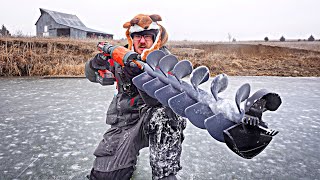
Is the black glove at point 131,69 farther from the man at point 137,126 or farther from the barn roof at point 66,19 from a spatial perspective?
the barn roof at point 66,19

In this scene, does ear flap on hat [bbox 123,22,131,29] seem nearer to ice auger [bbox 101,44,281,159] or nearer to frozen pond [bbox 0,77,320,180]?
ice auger [bbox 101,44,281,159]

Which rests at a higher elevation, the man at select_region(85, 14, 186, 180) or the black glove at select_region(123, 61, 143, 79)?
the black glove at select_region(123, 61, 143, 79)

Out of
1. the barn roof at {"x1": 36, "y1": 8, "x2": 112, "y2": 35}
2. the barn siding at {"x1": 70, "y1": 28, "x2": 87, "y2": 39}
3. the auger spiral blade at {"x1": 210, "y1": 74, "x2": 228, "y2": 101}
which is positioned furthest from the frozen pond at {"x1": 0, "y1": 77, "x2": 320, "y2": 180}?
the barn roof at {"x1": 36, "y1": 8, "x2": 112, "y2": 35}

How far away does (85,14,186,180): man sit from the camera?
1.68 m

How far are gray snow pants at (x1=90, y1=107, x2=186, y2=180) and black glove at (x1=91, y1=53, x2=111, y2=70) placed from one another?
0.65m

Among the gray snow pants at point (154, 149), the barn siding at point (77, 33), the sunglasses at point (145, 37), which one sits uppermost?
the barn siding at point (77, 33)

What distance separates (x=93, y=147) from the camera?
255cm

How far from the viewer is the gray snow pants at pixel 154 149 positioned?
1678 mm

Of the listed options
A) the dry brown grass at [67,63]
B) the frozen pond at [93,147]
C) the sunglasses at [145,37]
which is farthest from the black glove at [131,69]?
the dry brown grass at [67,63]

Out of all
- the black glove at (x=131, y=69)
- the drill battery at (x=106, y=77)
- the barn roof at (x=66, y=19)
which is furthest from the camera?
the barn roof at (x=66, y=19)

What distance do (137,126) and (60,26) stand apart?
25.6 meters

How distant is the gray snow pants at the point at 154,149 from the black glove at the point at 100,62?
65 centimetres

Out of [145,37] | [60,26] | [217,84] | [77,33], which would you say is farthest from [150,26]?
[60,26]

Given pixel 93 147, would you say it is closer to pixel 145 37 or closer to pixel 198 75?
pixel 145 37
